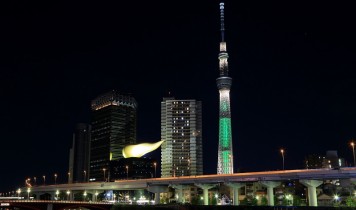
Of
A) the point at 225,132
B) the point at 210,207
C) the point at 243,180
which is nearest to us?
the point at 210,207

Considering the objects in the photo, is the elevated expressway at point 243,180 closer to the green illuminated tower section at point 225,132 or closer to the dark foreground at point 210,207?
the dark foreground at point 210,207

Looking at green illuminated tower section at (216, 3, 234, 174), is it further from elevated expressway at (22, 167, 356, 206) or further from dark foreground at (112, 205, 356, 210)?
dark foreground at (112, 205, 356, 210)

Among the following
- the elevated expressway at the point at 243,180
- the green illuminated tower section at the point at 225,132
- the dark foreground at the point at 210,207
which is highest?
the green illuminated tower section at the point at 225,132

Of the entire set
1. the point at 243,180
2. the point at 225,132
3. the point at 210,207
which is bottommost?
the point at 210,207

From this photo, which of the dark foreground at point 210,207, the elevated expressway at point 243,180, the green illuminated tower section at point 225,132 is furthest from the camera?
the green illuminated tower section at point 225,132

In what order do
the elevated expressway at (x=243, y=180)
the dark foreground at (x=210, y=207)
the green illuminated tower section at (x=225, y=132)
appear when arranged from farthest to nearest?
the green illuminated tower section at (x=225, y=132)
the elevated expressway at (x=243, y=180)
the dark foreground at (x=210, y=207)

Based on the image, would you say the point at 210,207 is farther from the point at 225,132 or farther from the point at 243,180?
the point at 225,132

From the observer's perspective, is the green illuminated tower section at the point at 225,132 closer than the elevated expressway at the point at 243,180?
No

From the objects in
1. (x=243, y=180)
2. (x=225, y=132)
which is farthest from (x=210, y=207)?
(x=225, y=132)

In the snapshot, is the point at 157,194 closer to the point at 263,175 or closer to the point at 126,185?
the point at 126,185

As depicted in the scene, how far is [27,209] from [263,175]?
5712cm

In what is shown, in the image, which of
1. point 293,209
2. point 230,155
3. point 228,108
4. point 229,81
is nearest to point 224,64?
point 229,81

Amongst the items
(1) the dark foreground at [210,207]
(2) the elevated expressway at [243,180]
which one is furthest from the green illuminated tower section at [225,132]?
Answer: (1) the dark foreground at [210,207]

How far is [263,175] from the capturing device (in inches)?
3622
